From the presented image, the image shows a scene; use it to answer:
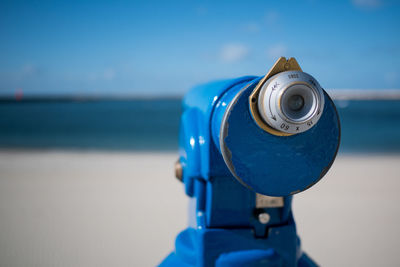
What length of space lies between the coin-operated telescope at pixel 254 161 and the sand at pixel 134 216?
127cm

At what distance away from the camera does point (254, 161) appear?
3.78 feet

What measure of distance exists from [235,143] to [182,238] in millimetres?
867

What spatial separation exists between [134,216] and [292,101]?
9.62 ft

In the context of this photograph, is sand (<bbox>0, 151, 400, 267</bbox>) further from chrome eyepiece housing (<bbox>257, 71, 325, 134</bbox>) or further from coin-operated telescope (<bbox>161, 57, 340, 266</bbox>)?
chrome eyepiece housing (<bbox>257, 71, 325, 134</bbox>)

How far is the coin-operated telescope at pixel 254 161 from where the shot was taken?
1.04 metres

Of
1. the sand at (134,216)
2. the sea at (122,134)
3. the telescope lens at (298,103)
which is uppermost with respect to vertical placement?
the telescope lens at (298,103)

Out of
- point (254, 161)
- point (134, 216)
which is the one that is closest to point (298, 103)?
point (254, 161)

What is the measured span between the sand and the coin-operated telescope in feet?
4.18

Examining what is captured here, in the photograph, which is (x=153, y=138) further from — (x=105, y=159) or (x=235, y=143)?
(x=235, y=143)

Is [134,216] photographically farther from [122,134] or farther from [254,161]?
[122,134]

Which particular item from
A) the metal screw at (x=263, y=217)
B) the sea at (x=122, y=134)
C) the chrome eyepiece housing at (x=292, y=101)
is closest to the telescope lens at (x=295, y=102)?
the chrome eyepiece housing at (x=292, y=101)

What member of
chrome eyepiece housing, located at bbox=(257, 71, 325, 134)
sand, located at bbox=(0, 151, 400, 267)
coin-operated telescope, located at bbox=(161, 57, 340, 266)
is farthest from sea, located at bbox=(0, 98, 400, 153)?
chrome eyepiece housing, located at bbox=(257, 71, 325, 134)

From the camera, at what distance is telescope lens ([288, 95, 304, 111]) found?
1.03 metres

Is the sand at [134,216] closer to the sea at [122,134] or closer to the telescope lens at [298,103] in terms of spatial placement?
the telescope lens at [298,103]
